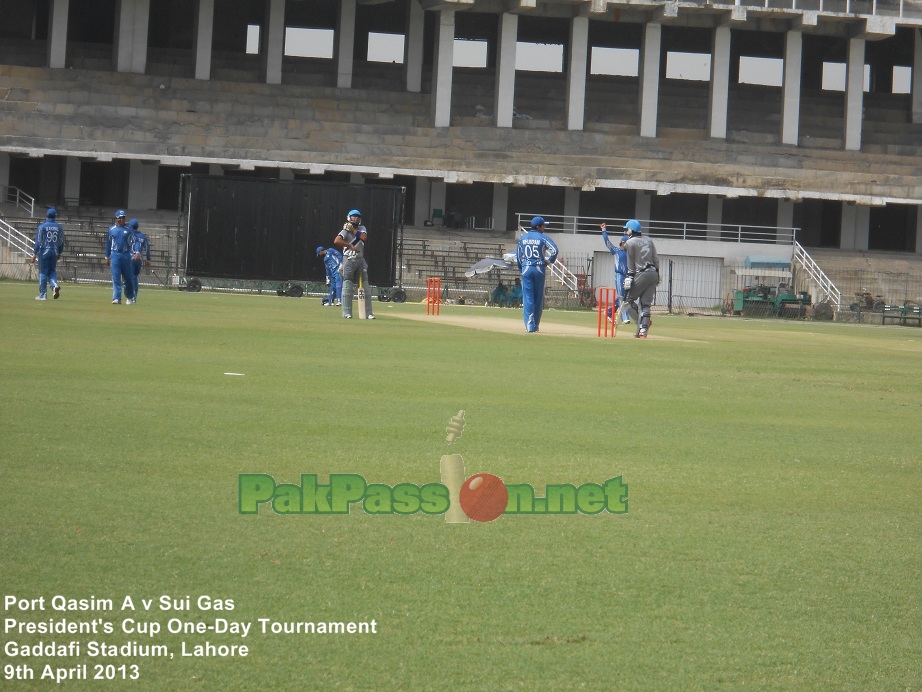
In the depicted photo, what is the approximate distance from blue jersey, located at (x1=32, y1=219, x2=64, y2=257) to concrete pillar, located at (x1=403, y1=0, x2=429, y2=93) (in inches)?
1312

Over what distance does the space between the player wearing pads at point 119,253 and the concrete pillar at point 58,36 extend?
31.4 metres

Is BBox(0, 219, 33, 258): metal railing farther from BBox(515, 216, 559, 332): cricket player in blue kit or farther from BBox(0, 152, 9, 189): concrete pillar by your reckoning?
BBox(515, 216, 559, 332): cricket player in blue kit

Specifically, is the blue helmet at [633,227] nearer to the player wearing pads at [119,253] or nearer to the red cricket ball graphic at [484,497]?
the player wearing pads at [119,253]

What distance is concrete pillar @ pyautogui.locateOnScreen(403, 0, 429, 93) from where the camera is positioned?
60.6 meters

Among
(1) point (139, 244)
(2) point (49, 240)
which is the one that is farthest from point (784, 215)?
(2) point (49, 240)

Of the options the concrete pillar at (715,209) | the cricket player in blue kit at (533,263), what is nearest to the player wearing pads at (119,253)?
the cricket player in blue kit at (533,263)

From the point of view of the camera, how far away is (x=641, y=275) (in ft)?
83.0

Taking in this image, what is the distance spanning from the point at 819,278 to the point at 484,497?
48522 millimetres

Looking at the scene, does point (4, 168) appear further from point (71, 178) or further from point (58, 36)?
point (58, 36)

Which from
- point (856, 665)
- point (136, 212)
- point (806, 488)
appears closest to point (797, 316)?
point (136, 212)

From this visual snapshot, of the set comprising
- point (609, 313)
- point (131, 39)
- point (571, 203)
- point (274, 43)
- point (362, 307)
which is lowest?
point (362, 307)

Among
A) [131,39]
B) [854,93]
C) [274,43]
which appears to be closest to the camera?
[131,39]

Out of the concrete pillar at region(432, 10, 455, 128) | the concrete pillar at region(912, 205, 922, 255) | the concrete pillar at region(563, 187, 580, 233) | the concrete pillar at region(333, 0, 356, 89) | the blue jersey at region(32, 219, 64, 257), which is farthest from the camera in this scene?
the concrete pillar at region(912, 205, 922, 255)

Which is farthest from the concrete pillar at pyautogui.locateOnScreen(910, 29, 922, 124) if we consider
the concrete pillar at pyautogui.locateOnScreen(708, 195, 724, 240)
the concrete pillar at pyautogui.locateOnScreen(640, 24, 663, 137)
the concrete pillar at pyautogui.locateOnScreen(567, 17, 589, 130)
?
the concrete pillar at pyautogui.locateOnScreen(567, 17, 589, 130)
